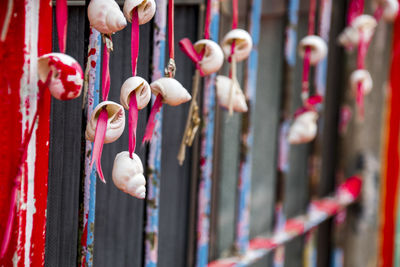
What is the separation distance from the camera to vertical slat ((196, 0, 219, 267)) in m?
0.97

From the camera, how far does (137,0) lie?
61 centimetres

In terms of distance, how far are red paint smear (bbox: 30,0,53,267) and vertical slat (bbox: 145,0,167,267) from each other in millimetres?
215

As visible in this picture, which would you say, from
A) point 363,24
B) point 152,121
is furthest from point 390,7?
point 152,121

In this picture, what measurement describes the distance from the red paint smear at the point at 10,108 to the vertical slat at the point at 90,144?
101 mm

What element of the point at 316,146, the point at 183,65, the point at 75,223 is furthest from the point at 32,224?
the point at 316,146

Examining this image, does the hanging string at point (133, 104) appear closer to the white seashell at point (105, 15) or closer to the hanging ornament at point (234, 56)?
the white seashell at point (105, 15)

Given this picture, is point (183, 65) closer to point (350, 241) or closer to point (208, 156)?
point (208, 156)

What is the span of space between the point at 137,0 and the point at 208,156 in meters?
0.46

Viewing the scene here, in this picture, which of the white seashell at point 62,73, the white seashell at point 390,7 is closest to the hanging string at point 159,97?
the white seashell at point 62,73

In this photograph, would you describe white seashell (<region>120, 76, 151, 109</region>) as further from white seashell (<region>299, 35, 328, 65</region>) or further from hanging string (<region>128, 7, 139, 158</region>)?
white seashell (<region>299, 35, 328, 65</region>)

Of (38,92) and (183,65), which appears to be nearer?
(38,92)

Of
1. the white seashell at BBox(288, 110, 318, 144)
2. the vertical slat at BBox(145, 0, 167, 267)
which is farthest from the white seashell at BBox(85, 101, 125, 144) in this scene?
the white seashell at BBox(288, 110, 318, 144)

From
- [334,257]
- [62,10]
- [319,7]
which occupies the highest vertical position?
[319,7]

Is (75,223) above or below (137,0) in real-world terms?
below
